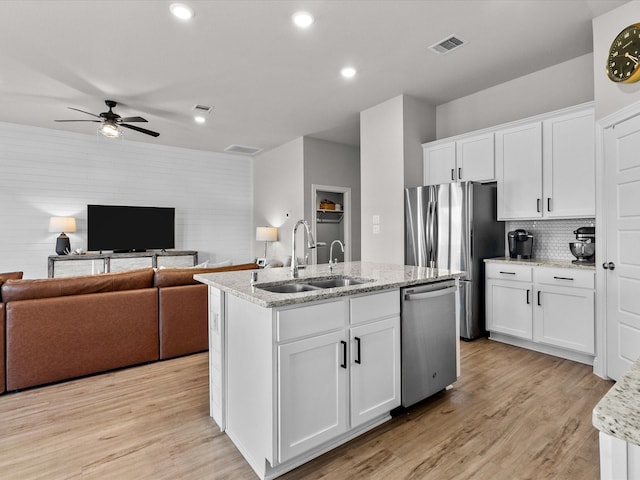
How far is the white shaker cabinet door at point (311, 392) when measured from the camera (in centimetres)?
169

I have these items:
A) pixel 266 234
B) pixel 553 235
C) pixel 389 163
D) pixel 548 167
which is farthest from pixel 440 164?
pixel 266 234

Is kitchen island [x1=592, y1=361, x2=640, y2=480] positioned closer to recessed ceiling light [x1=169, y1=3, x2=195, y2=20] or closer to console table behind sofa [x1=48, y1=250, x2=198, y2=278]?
recessed ceiling light [x1=169, y1=3, x2=195, y2=20]

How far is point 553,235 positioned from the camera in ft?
12.3

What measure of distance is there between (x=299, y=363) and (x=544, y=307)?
2805 millimetres

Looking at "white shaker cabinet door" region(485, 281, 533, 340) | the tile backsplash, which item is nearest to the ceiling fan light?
"white shaker cabinet door" region(485, 281, 533, 340)

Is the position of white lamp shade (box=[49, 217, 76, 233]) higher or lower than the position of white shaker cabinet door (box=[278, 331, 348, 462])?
higher

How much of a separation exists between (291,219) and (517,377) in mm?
4676

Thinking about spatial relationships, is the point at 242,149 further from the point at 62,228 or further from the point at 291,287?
the point at 291,287

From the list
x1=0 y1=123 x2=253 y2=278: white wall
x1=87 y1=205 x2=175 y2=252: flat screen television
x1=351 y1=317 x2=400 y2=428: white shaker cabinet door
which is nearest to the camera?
x1=351 y1=317 x2=400 y2=428: white shaker cabinet door

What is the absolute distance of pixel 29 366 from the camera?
2725mm

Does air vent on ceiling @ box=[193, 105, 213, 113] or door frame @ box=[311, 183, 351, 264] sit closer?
air vent on ceiling @ box=[193, 105, 213, 113]

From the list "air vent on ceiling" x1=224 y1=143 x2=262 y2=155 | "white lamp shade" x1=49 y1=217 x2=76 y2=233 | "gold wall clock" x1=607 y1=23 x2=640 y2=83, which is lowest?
"white lamp shade" x1=49 y1=217 x2=76 y2=233

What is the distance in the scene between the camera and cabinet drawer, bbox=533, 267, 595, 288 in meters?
3.06

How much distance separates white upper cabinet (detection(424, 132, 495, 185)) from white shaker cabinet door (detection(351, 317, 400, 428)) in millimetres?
2649
